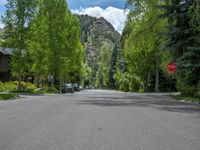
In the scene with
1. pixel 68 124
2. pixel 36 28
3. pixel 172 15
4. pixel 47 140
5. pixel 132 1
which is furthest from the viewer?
pixel 36 28

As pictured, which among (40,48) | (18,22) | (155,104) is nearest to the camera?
(155,104)

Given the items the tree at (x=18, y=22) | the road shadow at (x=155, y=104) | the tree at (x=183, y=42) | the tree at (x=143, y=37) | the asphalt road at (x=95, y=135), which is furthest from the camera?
the tree at (x=18, y=22)

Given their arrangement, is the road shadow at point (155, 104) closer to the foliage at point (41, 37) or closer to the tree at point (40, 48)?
the foliage at point (41, 37)

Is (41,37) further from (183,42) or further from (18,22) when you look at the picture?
(183,42)

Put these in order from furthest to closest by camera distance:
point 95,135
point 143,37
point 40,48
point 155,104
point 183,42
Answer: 1. point 40,48
2. point 143,37
3. point 183,42
4. point 155,104
5. point 95,135

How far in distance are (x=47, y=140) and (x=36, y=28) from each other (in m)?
44.6

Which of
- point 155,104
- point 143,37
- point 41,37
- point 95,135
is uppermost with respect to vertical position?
point 41,37

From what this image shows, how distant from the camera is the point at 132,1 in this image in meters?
48.2

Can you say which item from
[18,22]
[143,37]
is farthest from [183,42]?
[18,22]

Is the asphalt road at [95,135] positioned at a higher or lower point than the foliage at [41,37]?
lower

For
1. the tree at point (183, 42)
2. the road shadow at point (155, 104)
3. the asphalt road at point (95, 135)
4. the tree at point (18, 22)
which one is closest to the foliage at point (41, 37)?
the tree at point (18, 22)

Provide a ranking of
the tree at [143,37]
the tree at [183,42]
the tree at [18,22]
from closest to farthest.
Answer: the tree at [183,42]
the tree at [143,37]
the tree at [18,22]

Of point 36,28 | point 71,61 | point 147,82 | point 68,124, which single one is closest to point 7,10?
point 36,28

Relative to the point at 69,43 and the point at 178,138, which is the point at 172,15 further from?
the point at 69,43
